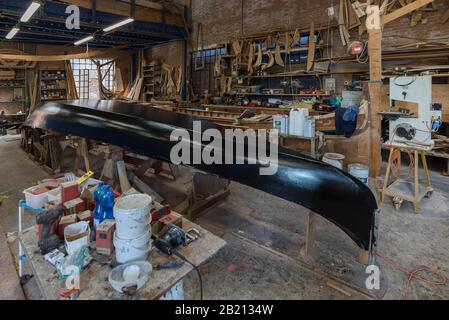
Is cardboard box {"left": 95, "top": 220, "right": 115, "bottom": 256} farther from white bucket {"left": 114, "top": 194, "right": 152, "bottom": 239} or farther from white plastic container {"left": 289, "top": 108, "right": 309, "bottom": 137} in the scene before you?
white plastic container {"left": 289, "top": 108, "right": 309, "bottom": 137}

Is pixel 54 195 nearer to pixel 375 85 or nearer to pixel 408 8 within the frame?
pixel 375 85

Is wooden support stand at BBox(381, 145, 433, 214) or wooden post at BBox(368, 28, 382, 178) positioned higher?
wooden post at BBox(368, 28, 382, 178)

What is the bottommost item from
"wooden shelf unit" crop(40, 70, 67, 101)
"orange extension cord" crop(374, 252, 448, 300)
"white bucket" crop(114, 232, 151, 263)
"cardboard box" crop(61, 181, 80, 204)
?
"orange extension cord" crop(374, 252, 448, 300)

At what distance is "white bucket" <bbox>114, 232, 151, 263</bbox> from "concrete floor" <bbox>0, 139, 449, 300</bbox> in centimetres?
55

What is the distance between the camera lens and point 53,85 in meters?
9.68

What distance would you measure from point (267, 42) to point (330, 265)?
5.57 meters

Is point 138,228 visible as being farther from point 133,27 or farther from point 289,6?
point 133,27

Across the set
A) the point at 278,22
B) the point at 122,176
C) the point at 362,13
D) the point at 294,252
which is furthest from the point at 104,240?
the point at 278,22

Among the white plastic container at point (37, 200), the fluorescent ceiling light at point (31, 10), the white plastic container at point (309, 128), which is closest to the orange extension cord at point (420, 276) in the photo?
the white plastic container at point (309, 128)

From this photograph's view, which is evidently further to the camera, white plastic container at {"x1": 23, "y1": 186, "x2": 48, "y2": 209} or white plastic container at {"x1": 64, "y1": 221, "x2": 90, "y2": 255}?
white plastic container at {"x1": 23, "y1": 186, "x2": 48, "y2": 209}

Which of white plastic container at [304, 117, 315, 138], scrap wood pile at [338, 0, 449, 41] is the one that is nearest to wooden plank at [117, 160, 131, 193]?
white plastic container at [304, 117, 315, 138]

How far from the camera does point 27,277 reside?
1796 millimetres

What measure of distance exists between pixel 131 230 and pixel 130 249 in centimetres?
10

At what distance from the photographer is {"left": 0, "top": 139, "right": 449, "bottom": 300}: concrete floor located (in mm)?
1708
